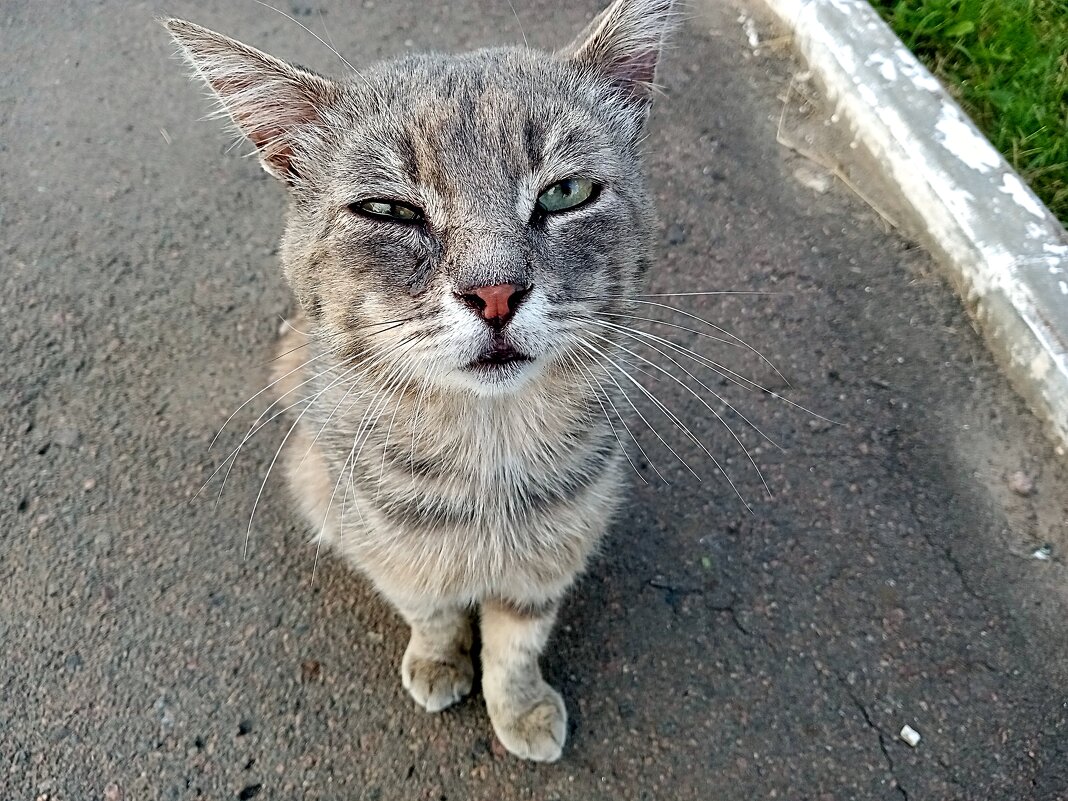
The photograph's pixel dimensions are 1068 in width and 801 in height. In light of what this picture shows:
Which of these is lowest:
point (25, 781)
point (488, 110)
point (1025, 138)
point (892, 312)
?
point (25, 781)

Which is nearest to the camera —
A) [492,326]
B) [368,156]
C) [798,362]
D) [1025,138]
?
[492,326]

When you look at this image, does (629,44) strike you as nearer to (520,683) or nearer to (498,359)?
(498,359)

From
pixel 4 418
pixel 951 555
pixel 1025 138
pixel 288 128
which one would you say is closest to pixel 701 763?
pixel 951 555

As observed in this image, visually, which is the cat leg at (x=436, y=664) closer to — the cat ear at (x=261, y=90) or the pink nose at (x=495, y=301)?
the pink nose at (x=495, y=301)

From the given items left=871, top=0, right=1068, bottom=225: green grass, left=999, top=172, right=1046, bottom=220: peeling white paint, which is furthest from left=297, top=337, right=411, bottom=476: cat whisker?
left=871, top=0, right=1068, bottom=225: green grass

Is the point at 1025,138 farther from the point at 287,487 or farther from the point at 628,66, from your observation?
the point at 287,487

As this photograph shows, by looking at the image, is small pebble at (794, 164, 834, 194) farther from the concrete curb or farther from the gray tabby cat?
the gray tabby cat

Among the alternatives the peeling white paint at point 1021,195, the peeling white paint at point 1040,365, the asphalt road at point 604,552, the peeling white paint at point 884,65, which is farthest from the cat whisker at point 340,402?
the peeling white paint at point 884,65
